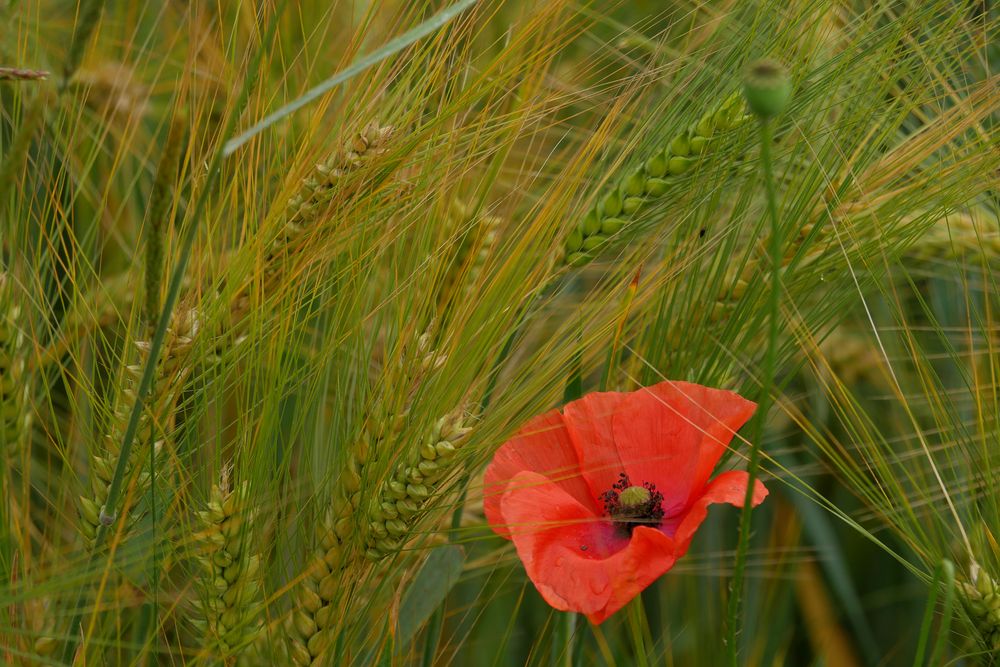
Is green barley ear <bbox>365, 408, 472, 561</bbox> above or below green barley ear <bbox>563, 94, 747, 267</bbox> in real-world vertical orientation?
below

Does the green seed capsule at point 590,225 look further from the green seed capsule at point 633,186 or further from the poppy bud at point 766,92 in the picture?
the poppy bud at point 766,92

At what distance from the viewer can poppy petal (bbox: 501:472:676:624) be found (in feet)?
1.46

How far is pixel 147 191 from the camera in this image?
2.50ft

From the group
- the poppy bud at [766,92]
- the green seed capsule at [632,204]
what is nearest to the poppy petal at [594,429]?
the green seed capsule at [632,204]

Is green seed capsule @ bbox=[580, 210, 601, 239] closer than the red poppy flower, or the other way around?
the red poppy flower

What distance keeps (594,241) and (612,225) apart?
13mm

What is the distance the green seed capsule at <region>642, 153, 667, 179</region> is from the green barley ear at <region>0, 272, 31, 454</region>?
0.33 metres

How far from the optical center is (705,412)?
0.50 metres

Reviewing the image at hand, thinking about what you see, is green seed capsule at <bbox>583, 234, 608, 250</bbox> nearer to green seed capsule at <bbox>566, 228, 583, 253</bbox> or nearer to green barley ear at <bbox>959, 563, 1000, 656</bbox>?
green seed capsule at <bbox>566, 228, 583, 253</bbox>

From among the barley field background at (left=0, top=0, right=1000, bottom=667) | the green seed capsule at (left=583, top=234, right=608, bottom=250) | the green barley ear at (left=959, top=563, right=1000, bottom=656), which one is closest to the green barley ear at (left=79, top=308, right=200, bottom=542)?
the barley field background at (left=0, top=0, right=1000, bottom=667)

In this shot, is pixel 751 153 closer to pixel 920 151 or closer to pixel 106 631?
pixel 920 151

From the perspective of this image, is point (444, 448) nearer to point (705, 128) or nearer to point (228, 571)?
point (228, 571)

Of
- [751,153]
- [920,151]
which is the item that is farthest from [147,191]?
[920,151]

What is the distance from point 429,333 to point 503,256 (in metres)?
0.07
